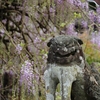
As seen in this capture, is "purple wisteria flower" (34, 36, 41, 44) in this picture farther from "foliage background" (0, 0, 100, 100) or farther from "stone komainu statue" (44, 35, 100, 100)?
"stone komainu statue" (44, 35, 100, 100)

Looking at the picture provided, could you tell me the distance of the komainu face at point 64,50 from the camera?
6.30 ft

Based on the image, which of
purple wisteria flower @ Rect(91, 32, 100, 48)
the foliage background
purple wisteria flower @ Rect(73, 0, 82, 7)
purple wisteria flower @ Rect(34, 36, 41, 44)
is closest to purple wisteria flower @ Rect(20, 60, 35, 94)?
the foliage background

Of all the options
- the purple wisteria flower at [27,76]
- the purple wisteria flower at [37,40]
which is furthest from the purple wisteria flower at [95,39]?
the purple wisteria flower at [27,76]

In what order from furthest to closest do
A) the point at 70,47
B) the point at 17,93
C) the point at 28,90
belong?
the point at 17,93
the point at 28,90
the point at 70,47

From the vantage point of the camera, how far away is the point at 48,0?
10.7 ft

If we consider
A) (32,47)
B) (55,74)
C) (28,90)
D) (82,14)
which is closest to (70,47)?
(55,74)

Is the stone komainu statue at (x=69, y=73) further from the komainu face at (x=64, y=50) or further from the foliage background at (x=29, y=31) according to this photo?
the foliage background at (x=29, y=31)

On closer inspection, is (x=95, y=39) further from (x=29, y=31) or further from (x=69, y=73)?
(x=69, y=73)

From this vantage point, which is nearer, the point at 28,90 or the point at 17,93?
the point at 28,90

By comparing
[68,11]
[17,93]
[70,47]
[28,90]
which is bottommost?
[17,93]

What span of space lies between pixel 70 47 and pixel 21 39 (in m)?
1.44

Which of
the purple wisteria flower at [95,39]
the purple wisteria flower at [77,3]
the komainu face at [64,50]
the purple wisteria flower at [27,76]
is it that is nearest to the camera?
the komainu face at [64,50]

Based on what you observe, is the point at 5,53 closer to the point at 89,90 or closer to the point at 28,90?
the point at 28,90

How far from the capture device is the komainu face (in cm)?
192
